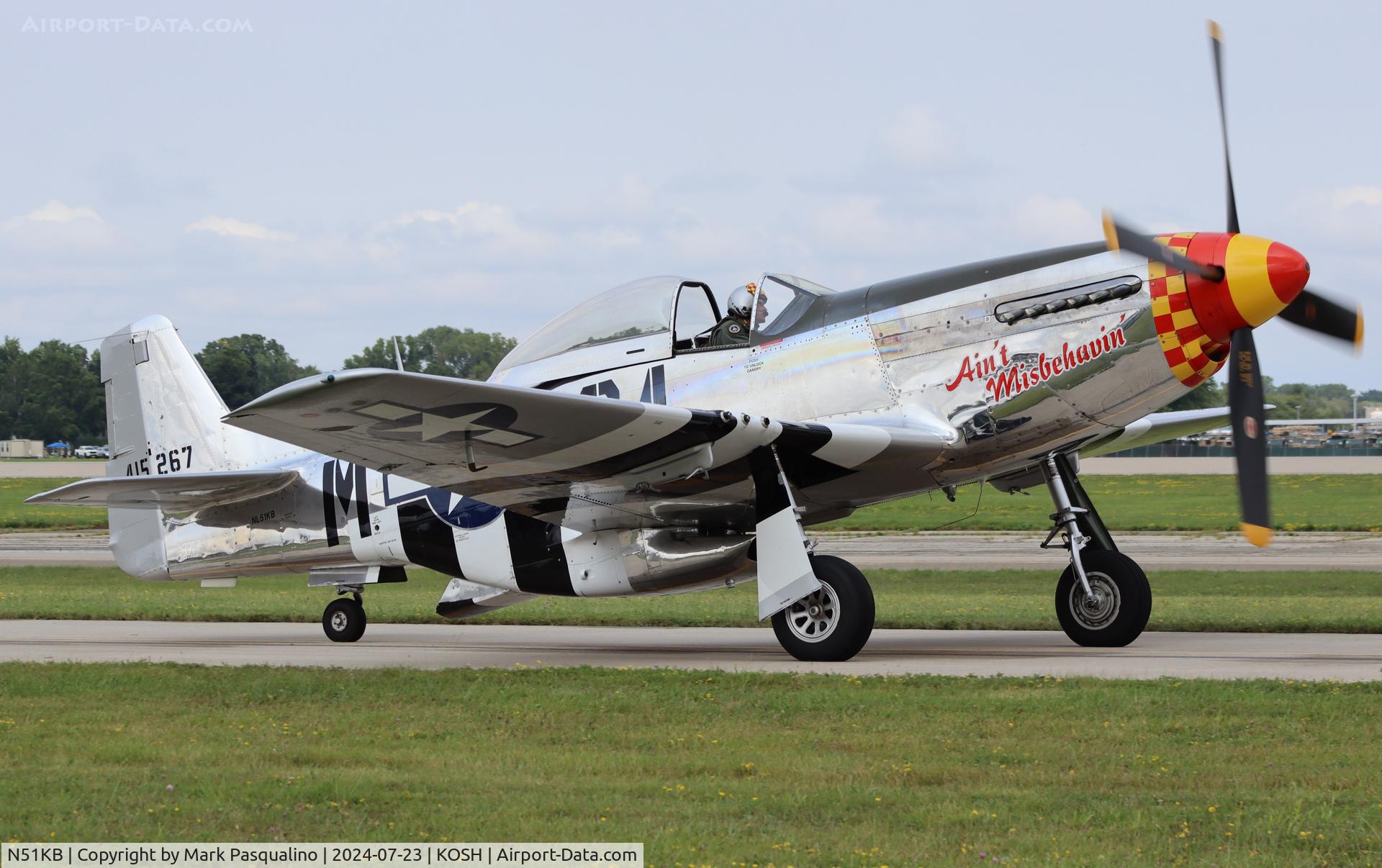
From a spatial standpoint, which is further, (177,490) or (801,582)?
(177,490)

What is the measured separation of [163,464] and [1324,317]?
1153cm

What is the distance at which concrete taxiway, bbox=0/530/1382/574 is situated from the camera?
928 inches

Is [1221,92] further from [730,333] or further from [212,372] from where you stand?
[212,372]

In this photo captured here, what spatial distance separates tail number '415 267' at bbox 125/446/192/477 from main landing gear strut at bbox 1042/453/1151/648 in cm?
899

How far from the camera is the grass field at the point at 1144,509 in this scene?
115 ft

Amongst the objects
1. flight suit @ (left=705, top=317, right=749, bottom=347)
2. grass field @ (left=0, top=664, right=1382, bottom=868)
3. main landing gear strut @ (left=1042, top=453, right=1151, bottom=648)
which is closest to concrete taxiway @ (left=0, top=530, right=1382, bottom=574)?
main landing gear strut @ (left=1042, top=453, right=1151, bottom=648)

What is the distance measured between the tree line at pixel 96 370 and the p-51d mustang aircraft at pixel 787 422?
2191 inches

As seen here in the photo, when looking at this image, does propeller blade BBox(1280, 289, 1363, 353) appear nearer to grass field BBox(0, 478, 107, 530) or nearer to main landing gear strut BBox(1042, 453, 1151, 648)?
main landing gear strut BBox(1042, 453, 1151, 648)

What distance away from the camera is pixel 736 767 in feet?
22.0

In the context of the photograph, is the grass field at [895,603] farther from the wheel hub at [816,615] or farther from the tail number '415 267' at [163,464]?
the wheel hub at [816,615]

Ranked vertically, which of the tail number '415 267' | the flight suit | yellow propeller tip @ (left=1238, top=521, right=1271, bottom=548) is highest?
the flight suit

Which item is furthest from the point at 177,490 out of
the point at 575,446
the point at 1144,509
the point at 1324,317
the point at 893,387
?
the point at 1144,509

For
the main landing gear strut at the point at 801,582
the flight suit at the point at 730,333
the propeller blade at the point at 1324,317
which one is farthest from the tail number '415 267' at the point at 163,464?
the propeller blade at the point at 1324,317

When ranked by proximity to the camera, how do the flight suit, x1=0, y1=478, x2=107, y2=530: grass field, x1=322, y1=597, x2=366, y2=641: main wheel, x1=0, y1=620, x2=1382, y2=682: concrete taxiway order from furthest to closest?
1. x1=0, y1=478, x2=107, y2=530: grass field
2. x1=322, y1=597, x2=366, y2=641: main wheel
3. the flight suit
4. x1=0, y1=620, x2=1382, y2=682: concrete taxiway
